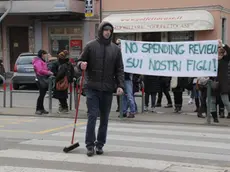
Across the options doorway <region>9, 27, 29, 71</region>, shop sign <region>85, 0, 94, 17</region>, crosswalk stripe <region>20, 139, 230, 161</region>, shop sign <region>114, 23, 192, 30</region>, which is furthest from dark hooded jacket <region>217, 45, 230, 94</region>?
doorway <region>9, 27, 29, 71</region>

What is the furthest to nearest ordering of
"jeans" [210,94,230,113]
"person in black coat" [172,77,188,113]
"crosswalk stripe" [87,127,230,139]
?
1. "person in black coat" [172,77,188,113]
2. "jeans" [210,94,230,113]
3. "crosswalk stripe" [87,127,230,139]

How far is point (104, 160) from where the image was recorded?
21.4 feet

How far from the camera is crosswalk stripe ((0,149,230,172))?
20.3 ft

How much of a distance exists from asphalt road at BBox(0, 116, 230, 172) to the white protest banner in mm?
1713

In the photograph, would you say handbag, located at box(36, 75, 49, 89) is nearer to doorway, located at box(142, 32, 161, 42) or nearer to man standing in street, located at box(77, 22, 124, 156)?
man standing in street, located at box(77, 22, 124, 156)

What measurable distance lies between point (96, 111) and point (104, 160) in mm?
749

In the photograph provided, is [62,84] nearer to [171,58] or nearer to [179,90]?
[171,58]

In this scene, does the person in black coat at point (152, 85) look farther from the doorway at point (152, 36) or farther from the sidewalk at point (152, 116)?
the doorway at point (152, 36)

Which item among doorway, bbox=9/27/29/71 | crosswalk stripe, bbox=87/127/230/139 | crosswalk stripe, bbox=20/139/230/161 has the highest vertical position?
doorway, bbox=9/27/29/71

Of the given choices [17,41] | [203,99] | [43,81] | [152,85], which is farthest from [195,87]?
[17,41]

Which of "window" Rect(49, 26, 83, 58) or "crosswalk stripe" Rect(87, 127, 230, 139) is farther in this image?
"window" Rect(49, 26, 83, 58)

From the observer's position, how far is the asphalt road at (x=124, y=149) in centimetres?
619

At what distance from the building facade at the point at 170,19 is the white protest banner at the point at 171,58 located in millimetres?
10209

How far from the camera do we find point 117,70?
688cm
